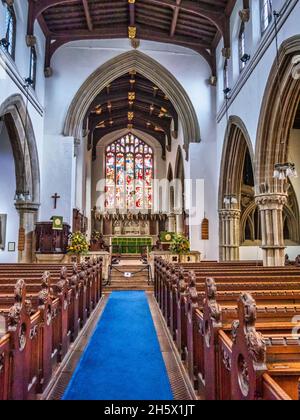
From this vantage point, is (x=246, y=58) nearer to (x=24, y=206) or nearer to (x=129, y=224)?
(x=24, y=206)

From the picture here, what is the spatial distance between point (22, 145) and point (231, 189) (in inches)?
279

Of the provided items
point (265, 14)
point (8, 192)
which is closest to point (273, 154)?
point (265, 14)

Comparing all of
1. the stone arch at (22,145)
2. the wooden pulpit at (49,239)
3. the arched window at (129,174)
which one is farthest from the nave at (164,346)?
the arched window at (129,174)

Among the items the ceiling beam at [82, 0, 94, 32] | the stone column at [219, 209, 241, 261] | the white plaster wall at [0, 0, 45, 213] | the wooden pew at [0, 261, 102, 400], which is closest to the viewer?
the wooden pew at [0, 261, 102, 400]

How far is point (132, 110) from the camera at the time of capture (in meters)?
18.8

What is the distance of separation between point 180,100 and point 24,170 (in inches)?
243

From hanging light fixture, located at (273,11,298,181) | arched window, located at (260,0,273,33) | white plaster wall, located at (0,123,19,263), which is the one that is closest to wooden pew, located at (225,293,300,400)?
hanging light fixture, located at (273,11,298,181)

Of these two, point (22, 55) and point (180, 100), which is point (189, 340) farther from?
point (180, 100)

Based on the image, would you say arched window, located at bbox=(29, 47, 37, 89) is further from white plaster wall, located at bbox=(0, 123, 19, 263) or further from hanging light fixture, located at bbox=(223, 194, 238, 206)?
hanging light fixture, located at bbox=(223, 194, 238, 206)

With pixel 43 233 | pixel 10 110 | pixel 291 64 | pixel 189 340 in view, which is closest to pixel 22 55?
pixel 10 110

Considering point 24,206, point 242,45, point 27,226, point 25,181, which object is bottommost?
point 27,226

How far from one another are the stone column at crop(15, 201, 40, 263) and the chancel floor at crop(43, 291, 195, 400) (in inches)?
214

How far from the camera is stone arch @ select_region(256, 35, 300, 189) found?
6773mm

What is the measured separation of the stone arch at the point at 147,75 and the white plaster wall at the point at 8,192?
2.42 meters
